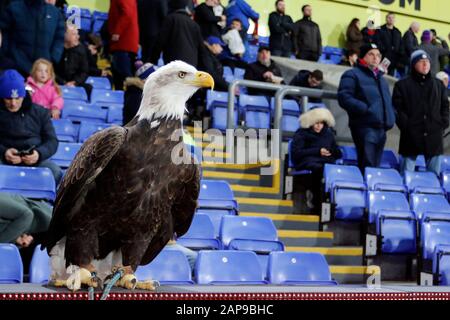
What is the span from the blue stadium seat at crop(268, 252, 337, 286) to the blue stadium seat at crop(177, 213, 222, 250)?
616 millimetres

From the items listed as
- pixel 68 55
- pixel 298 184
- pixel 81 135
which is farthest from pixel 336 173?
pixel 68 55

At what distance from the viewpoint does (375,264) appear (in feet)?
23.7

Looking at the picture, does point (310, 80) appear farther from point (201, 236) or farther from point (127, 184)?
point (127, 184)

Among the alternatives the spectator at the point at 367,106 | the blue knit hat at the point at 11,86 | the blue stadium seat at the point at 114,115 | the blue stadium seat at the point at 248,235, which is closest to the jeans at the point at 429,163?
the spectator at the point at 367,106

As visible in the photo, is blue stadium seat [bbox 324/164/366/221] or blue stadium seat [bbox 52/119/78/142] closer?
blue stadium seat [bbox 324/164/366/221]

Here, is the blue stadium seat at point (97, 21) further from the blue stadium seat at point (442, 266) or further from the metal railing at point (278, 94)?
the blue stadium seat at point (442, 266)

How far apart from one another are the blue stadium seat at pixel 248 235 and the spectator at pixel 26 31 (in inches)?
137

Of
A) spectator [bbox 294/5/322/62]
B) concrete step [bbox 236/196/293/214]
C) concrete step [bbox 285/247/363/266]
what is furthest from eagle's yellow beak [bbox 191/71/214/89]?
spectator [bbox 294/5/322/62]

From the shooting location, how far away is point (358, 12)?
17.3 meters

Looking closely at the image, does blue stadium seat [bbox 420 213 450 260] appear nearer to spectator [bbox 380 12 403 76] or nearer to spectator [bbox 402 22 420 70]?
spectator [bbox 380 12 403 76]

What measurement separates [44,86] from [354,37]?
927 cm

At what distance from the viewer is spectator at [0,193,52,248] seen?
5.15m

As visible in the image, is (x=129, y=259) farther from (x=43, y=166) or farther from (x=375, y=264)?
(x=375, y=264)

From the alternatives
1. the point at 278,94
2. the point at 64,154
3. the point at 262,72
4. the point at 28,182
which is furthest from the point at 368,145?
the point at 28,182
